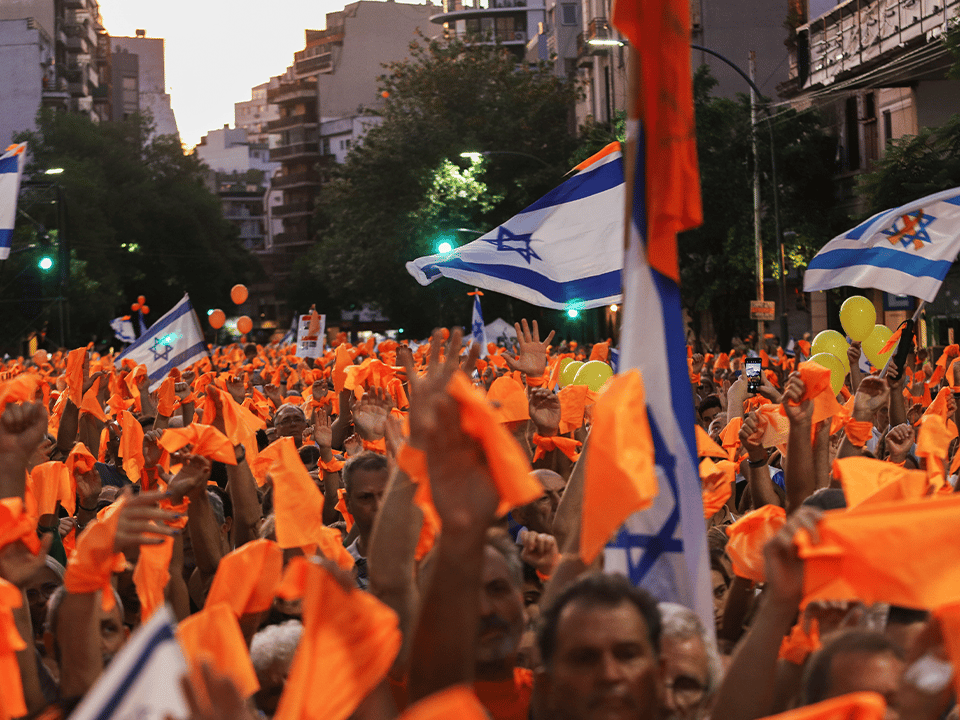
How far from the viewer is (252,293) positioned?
100750 mm

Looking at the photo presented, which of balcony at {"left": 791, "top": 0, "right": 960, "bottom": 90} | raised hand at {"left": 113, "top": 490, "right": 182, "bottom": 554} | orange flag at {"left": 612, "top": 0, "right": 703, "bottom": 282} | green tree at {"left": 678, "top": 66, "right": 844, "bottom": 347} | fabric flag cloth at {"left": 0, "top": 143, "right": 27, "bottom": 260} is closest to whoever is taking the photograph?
raised hand at {"left": 113, "top": 490, "right": 182, "bottom": 554}

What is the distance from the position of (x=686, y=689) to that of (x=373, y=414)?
7.62 feet

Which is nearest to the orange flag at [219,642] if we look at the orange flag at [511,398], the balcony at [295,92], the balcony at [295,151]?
the orange flag at [511,398]

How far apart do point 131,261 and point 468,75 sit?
65.5 ft

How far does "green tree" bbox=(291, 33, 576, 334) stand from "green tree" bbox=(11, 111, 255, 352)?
1026 cm

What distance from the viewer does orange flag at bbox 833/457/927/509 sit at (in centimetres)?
300

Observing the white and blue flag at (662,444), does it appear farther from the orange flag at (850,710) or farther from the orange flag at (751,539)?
the orange flag at (850,710)

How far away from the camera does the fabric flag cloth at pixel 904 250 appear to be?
8203 millimetres

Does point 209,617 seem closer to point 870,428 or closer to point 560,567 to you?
point 560,567

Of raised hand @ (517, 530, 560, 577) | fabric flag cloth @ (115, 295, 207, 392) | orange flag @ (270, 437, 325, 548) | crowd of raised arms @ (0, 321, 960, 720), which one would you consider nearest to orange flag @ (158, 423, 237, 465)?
crowd of raised arms @ (0, 321, 960, 720)

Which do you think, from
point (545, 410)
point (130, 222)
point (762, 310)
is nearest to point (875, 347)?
point (545, 410)

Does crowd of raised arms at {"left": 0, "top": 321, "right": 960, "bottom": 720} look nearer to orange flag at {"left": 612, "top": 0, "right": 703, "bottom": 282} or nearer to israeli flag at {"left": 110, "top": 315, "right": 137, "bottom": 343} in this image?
orange flag at {"left": 612, "top": 0, "right": 703, "bottom": 282}

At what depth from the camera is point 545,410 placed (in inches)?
219

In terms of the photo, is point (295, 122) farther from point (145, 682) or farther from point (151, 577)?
point (145, 682)
